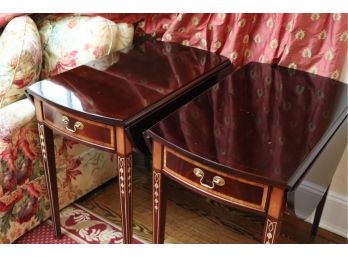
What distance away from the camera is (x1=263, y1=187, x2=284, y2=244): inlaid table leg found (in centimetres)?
86

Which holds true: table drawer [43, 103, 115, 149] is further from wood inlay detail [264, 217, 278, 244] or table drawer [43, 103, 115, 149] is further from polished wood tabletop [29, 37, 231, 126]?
wood inlay detail [264, 217, 278, 244]

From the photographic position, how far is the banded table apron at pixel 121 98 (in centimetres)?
110

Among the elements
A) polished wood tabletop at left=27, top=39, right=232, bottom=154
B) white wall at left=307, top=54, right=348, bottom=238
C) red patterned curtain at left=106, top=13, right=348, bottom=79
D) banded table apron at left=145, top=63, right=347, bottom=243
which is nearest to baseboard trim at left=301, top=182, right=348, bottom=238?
white wall at left=307, top=54, right=348, bottom=238

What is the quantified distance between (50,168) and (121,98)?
42 cm

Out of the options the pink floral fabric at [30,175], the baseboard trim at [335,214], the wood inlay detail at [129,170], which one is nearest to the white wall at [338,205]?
the baseboard trim at [335,214]

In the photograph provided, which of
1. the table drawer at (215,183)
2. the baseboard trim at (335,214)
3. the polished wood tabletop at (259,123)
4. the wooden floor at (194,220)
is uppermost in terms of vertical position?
the polished wood tabletop at (259,123)

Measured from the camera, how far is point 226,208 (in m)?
1.73

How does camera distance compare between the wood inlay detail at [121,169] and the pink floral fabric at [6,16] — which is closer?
the wood inlay detail at [121,169]

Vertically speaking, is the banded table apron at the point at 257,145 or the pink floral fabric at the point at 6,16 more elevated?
the pink floral fabric at the point at 6,16

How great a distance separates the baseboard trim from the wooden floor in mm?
26

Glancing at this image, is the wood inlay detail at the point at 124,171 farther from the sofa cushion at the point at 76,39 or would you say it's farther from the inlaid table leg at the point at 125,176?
the sofa cushion at the point at 76,39

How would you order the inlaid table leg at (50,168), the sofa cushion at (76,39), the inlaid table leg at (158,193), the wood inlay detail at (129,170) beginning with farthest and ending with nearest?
the sofa cushion at (76,39), the inlaid table leg at (50,168), the wood inlay detail at (129,170), the inlaid table leg at (158,193)

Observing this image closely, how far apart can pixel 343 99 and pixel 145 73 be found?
620 mm

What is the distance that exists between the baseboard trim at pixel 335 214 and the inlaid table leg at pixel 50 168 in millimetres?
965
